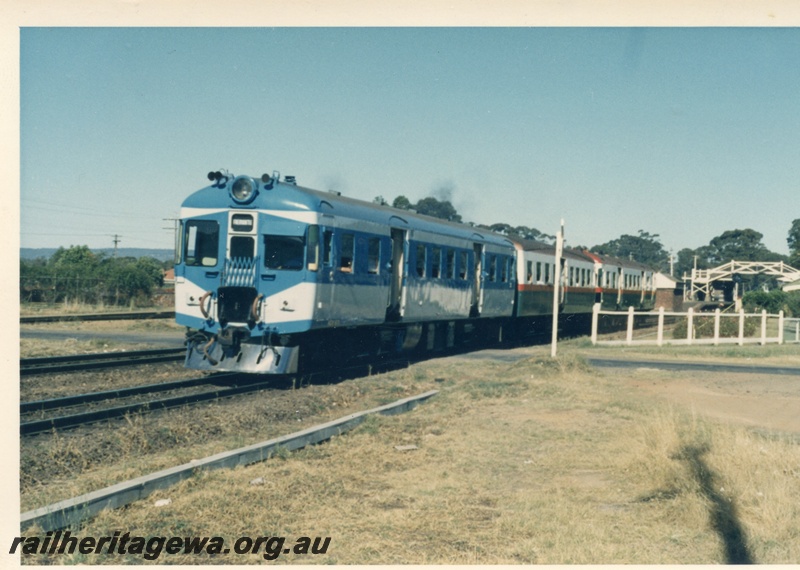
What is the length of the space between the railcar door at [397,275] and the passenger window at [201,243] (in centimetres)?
433

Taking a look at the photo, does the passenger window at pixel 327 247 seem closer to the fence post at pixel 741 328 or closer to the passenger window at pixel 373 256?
the passenger window at pixel 373 256

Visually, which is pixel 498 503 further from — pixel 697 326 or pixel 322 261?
pixel 697 326

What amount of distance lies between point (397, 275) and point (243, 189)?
4.48 metres

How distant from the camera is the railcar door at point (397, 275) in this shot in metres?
16.5

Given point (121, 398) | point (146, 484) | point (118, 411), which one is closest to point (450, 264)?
point (121, 398)

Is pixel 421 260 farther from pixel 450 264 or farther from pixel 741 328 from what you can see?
pixel 741 328

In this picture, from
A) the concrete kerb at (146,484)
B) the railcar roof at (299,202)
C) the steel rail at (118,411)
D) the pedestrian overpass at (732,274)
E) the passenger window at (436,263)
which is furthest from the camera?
the pedestrian overpass at (732,274)

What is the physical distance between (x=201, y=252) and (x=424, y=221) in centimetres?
609

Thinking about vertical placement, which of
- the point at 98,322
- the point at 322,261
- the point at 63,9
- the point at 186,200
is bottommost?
the point at 98,322

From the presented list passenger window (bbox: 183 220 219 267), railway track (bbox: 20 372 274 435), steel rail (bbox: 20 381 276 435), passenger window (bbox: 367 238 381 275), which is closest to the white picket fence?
passenger window (bbox: 367 238 381 275)

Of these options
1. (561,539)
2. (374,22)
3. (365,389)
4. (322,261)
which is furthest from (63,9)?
(365,389)

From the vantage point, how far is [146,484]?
6.38 meters

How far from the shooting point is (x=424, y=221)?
59.0 ft

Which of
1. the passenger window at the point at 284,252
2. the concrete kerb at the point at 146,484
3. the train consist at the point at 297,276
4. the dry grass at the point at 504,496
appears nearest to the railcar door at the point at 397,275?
the train consist at the point at 297,276
